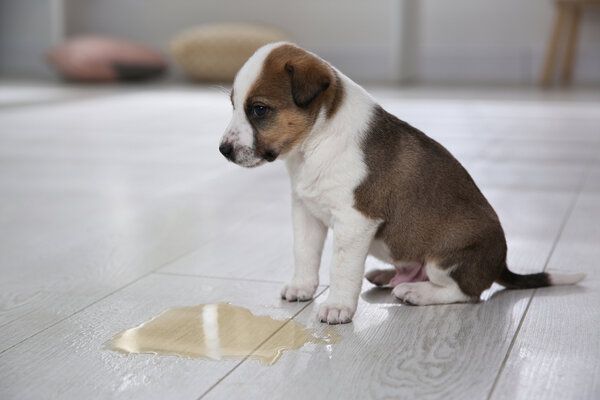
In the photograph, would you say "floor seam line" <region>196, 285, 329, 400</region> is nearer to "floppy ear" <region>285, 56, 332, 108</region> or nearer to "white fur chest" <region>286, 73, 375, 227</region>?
"white fur chest" <region>286, 73, 375, 227</region>

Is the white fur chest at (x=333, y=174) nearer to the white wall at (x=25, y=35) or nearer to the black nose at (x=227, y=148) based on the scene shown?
the black nose at (x=227, y=148)

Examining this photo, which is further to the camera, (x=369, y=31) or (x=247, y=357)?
(x=369, y=31)

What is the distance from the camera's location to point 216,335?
1.70 m

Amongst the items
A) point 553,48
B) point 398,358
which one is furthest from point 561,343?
point 553,48

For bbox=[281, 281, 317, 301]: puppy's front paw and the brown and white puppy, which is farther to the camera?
bbox=[281, 281, 317, 301]: puppy's front paw

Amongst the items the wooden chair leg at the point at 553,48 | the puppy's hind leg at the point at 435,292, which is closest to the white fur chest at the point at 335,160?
the puppy's hind leg at the point at 435,292

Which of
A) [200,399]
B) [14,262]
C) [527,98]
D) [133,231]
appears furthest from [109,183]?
[527,98]

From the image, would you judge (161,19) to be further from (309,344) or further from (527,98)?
(309,344)

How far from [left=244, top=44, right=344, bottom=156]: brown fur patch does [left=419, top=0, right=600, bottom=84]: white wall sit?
656 cm

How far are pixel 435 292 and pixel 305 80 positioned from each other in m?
0.51

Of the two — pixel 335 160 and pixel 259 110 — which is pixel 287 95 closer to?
pixel 259 110

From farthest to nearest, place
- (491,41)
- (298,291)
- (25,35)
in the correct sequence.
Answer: (25,35) → (491,41) → (298,291)

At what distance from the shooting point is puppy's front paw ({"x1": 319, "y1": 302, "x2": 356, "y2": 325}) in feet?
5.79

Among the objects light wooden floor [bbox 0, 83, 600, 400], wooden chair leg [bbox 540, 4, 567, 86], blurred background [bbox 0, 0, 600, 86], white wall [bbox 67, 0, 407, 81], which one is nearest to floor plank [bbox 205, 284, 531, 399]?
light wooden floor [bbox 0, 83, 600, 400]
